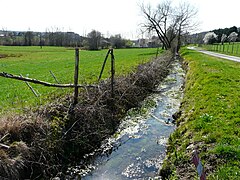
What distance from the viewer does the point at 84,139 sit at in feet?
21.9

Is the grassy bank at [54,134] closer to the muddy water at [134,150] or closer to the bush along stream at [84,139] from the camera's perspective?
the bush along stream at [84,139]

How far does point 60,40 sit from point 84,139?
80926 mm

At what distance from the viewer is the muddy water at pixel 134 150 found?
5.71m

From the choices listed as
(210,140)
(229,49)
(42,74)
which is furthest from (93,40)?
(210,140)

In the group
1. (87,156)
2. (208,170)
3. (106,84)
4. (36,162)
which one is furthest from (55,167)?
(106,84)

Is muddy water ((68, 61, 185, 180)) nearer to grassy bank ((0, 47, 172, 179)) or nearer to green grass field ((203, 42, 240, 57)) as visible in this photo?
grassy bank ((0, 47, 172, 179))

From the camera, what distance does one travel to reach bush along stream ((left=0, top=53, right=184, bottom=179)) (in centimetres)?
506

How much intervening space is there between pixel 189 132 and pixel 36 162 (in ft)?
13.4

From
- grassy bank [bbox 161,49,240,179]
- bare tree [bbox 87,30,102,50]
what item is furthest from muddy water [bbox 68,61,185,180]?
bare tree [bbox 87,30,102,50]

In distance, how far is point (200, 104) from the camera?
8781 mm

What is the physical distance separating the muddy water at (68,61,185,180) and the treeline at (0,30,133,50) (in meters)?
60.9

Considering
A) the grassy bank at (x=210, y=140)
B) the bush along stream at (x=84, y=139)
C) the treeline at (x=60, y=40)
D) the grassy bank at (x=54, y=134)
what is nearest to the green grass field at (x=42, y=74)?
the grassy bank at (x=54, y=134)

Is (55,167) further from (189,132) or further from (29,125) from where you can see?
(189,132)

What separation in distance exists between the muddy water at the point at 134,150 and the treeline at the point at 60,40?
60.9 metres
